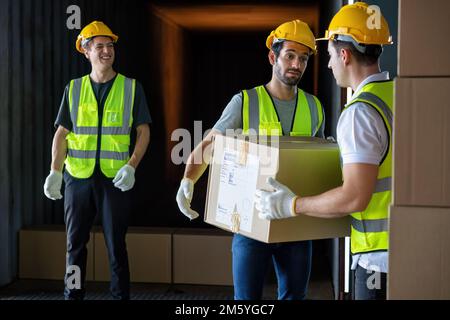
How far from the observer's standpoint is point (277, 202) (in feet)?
5.82

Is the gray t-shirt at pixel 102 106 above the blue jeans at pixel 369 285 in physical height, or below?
above

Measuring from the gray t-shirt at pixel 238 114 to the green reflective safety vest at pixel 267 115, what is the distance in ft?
0.05

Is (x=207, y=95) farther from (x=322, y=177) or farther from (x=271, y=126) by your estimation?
(x=322, y=177)

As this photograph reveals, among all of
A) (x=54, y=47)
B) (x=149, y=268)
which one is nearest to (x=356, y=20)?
(x=149, y=268)

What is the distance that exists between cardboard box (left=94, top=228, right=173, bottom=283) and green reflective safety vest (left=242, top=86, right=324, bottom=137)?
1.89 meters

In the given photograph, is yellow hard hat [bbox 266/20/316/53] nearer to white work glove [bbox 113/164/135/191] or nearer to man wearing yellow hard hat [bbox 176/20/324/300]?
man wearing yellow hard hat [bbox 176/20/324/300]

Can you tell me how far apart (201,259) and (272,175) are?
8.14 ft

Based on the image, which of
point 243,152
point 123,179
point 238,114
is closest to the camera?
point 243,152

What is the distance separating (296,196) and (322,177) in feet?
0.56

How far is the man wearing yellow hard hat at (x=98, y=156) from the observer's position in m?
3.39

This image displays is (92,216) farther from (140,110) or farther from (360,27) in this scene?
(360,27)

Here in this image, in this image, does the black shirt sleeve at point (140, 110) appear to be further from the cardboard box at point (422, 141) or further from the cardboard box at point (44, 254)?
the cardboard box at point (422, 141)

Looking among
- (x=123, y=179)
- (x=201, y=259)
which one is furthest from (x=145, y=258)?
(x=123, y=179)

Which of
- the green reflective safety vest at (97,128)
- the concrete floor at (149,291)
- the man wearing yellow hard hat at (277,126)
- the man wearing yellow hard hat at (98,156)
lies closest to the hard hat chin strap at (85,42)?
the man wearing yellow hard hat at (98,156)
